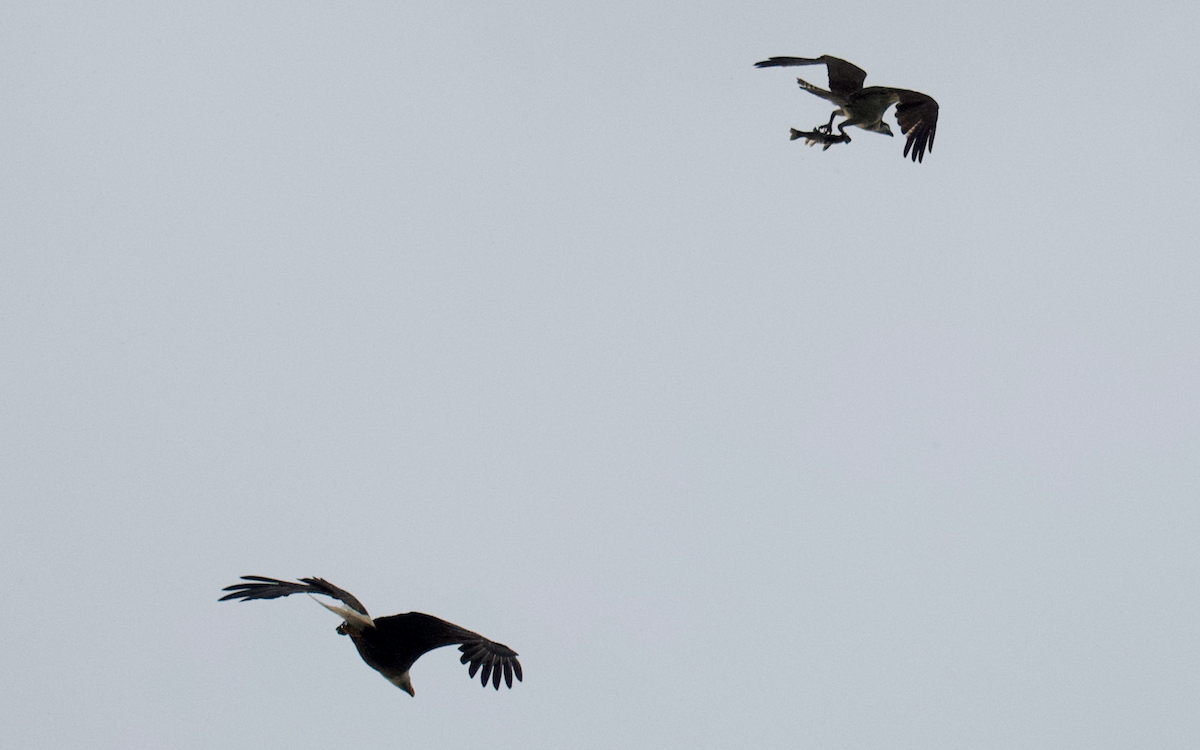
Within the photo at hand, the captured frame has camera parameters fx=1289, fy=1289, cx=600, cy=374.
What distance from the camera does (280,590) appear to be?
16312 mm

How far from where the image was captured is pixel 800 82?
1745 cm

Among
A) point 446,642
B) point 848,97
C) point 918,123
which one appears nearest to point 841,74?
point 848,97

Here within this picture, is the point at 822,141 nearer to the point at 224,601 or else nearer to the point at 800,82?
the point at 800,82

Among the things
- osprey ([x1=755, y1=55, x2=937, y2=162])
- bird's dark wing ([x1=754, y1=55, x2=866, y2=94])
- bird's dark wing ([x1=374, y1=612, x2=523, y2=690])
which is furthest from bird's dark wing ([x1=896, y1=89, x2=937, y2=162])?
bird's dark wing ([x1=374, y1=612, x2=523, y2=690])

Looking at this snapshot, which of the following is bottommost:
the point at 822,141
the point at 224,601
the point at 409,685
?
the point at 409,685

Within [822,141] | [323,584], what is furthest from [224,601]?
[822,141]

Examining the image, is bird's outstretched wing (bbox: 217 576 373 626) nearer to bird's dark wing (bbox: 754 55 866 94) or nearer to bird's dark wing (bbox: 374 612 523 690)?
bird's dark wing (bbox: 374 612 523 690)

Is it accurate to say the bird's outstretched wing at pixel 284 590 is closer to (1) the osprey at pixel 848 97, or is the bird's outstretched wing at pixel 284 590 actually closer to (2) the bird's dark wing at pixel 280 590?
(2) the bird's dark wing at pixel 280 590

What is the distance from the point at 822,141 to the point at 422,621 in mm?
8340

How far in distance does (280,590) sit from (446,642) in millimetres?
2220

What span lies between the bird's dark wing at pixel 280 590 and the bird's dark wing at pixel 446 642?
581mm

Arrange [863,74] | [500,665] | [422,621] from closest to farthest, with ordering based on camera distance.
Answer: [422,621], [500,665], [863,74]

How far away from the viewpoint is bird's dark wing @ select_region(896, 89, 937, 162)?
1853cm

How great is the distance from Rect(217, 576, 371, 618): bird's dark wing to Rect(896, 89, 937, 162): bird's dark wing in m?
10.0
